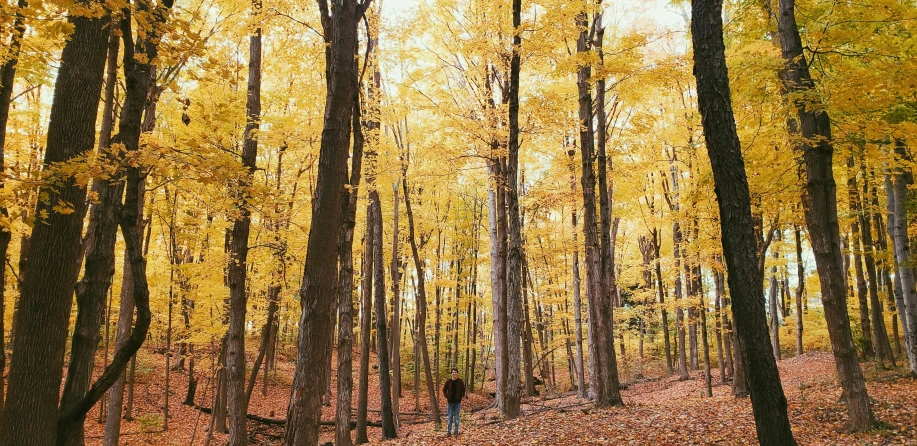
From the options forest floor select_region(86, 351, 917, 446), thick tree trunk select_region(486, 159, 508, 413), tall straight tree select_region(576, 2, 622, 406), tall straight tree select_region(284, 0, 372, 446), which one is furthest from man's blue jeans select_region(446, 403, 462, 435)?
tall straight tree select_region(284, 0, 372, 446)

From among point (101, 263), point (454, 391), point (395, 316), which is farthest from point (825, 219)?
point (395, 316)

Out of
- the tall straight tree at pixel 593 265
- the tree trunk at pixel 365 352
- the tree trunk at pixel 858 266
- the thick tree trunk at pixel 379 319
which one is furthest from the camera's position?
the tree trunk at pixel 858 266

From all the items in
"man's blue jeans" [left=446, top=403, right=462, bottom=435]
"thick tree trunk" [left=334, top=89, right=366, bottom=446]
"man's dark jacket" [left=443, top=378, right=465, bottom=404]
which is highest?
"thick tree trunk" [left=334, top=89, right=366, bottom=446]

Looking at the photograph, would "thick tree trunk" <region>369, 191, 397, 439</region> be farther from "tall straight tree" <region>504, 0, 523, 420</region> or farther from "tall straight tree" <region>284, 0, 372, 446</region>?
"tall straight tree" <region>284, 0, 372, 446</region>

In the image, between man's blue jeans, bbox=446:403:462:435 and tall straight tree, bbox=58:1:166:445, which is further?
man's blue jeans, bbox=446:403:462:435

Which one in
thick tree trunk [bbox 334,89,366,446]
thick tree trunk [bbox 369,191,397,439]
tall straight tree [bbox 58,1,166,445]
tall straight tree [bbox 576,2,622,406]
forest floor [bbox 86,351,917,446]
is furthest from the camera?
thick tree trunk [bbox 369,191,397,439]

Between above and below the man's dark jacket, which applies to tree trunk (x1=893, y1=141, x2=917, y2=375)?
above

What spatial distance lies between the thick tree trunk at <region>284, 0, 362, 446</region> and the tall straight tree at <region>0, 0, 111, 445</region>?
2.23m

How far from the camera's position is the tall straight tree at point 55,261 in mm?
4555

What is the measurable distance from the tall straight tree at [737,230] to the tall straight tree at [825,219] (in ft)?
7.84

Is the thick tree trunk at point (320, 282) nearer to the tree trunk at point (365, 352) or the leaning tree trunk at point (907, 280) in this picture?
the tree trunk at point (365, 352)

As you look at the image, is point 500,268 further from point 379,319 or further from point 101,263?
point 101,263

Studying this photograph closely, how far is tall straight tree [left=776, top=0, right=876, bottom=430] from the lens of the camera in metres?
7.15

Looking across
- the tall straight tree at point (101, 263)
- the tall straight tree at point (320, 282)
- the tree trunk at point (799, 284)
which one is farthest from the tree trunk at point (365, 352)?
the tree trunk at point (799, 284)
